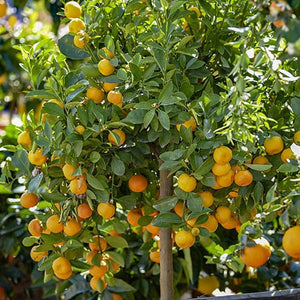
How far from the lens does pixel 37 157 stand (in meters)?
0.90

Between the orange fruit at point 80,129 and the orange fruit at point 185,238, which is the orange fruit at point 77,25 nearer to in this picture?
the orange fruit at point 80,129

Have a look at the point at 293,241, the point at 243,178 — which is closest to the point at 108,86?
the point at 243,178

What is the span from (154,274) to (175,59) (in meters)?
0.64

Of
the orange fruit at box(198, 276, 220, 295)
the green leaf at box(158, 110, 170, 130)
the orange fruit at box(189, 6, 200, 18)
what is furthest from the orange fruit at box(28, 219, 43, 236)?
the orange fruit at box(198, 276, 220, 295)

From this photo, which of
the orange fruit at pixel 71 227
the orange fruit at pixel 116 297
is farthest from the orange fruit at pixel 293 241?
the orange fruit at pixel 116 297

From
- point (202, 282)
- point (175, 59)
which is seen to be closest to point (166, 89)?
point (175, 59)

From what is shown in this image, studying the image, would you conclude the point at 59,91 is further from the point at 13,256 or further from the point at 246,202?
the point at 13,256

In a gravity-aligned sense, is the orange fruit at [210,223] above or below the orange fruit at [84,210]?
below

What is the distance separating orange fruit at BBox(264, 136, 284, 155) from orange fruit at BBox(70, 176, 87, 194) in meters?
0.27

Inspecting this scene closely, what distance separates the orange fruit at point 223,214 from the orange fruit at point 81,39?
0.33 m

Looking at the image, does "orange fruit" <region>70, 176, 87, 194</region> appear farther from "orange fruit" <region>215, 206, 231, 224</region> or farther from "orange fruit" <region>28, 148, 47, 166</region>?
"orange fruit" <region>215, 206, 231, 224</region>

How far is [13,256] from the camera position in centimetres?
172

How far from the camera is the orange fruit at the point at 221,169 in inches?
31.9

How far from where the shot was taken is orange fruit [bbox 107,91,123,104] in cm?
87
